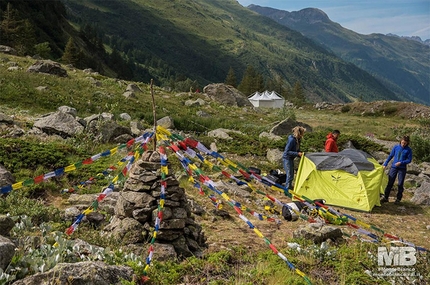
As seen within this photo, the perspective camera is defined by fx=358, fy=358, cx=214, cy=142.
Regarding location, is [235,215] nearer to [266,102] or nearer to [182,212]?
[182,212]

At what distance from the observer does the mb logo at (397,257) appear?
6.77m

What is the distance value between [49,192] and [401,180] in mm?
11476

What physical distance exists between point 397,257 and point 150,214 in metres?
4.82

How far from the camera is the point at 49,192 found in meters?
9.39

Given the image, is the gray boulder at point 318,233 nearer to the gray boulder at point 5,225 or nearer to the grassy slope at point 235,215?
the grassy slope at point 235,215

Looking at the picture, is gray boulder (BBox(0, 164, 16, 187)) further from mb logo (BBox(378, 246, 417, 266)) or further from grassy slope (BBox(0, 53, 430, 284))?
mb logo (BBox(378, 246, 417, 266))

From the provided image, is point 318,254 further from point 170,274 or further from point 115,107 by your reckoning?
point 115,107

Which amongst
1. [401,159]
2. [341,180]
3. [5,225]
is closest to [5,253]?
[5,225]

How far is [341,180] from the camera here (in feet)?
40.1

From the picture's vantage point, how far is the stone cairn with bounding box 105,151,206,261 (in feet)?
20.5

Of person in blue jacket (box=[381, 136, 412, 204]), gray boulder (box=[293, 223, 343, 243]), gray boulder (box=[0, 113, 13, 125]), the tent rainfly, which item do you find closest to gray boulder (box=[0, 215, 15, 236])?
gray boulder (box=[293, 223, 343, 243])

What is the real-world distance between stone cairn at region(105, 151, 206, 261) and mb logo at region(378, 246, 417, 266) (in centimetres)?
347

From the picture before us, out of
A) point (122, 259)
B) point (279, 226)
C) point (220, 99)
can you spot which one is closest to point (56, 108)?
point (279, 226)

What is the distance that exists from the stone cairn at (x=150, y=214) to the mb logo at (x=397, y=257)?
11.4 feet
